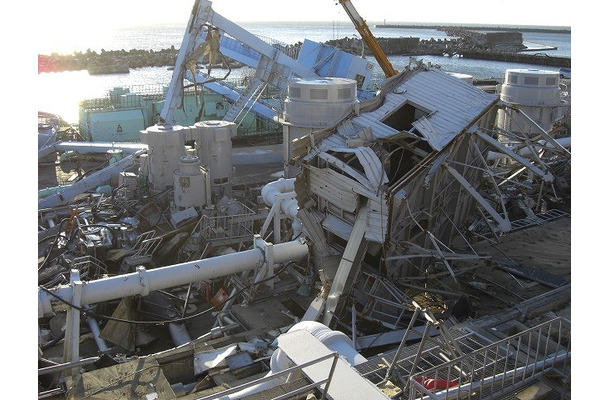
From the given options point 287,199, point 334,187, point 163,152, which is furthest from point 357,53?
point 334,187

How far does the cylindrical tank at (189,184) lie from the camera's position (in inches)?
990

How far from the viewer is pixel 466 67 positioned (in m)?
117

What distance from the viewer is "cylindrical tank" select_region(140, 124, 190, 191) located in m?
27.0

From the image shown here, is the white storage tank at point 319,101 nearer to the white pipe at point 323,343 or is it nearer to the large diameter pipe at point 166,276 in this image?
the large diameter pipe at point 166,276

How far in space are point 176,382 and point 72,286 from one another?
378 cm

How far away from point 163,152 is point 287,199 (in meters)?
8.43

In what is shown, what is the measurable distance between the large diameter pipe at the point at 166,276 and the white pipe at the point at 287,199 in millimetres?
1062

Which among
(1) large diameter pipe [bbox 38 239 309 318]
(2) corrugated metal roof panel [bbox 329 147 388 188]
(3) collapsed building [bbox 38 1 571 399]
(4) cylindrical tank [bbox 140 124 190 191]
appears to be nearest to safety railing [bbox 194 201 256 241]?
(3) collapsed building [bbox 38 1 571 399]

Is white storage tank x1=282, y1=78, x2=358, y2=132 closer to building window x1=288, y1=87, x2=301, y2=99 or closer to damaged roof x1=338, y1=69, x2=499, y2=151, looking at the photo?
building window x1=288, y1=87, x2=301, y2=99

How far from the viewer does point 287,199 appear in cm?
2144

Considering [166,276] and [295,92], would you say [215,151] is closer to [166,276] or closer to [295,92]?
[295,92]

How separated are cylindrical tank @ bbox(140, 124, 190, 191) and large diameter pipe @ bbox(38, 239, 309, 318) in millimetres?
10483

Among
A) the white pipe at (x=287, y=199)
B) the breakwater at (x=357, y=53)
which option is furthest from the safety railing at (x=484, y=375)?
the breakwater at (x=357, y=53)

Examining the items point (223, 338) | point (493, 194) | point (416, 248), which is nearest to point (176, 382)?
point (223, 338)
